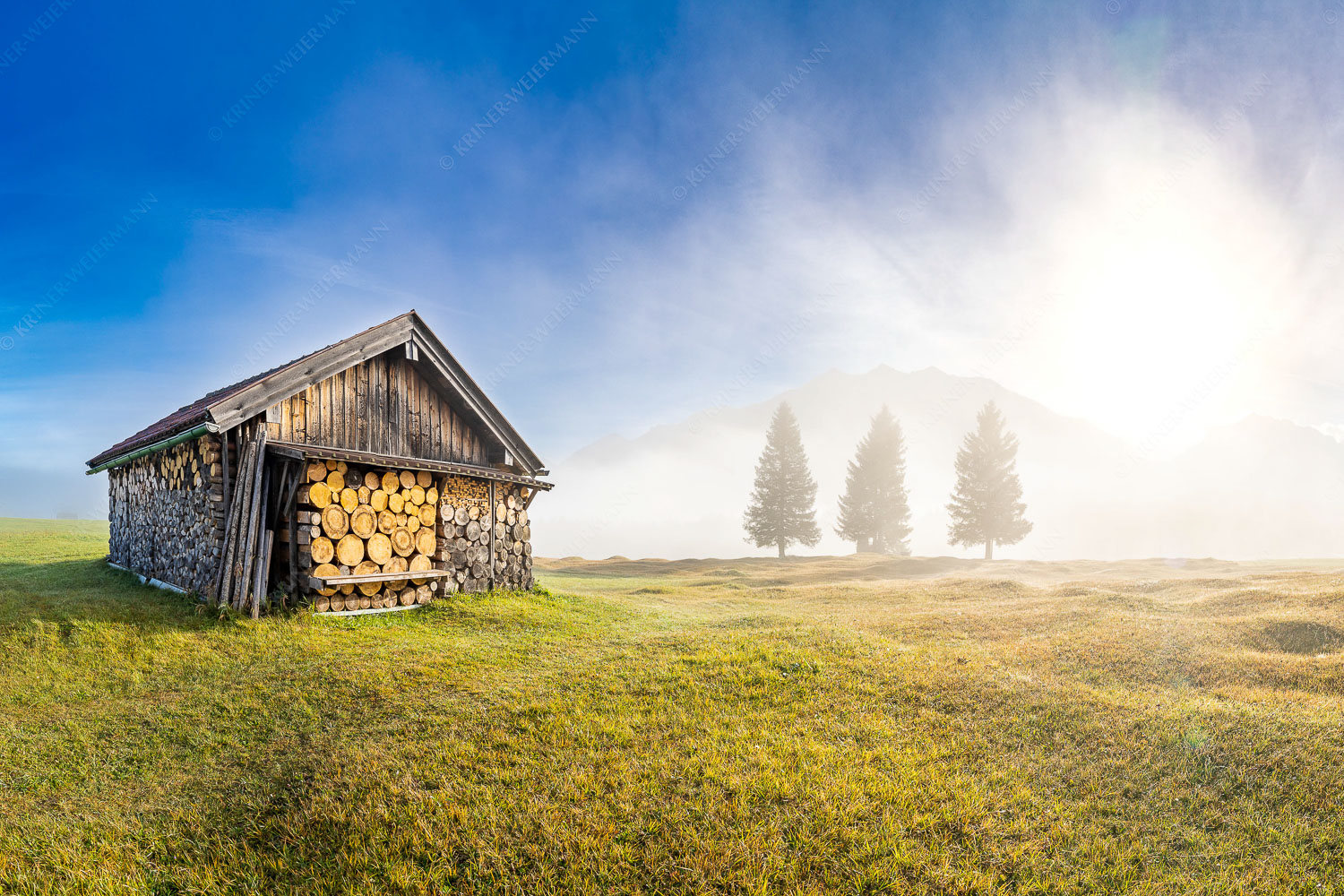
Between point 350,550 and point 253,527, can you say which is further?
point 350,550

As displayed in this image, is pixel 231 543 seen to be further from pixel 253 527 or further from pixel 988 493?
pixel 988 493

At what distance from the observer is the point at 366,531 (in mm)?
11250

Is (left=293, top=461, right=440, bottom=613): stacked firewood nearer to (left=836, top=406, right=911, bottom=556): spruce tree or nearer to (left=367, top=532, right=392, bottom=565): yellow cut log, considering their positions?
(left=367, top=532, right=392, bottom=565): yellow cut log

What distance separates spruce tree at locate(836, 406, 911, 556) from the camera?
153 ft

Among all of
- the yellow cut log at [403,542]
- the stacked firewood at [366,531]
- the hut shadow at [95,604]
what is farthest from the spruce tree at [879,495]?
the hut shadow at [95,604]

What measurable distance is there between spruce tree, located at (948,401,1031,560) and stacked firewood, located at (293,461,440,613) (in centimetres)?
4084

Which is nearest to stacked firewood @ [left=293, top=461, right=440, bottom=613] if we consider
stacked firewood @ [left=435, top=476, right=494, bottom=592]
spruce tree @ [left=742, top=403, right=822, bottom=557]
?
stacked firewood @ [left=435, top=476, right=494, bottom=592]

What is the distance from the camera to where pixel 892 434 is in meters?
47.6

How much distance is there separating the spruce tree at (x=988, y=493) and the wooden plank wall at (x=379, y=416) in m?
39.8

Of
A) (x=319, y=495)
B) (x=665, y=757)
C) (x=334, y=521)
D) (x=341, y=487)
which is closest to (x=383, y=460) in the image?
(x=341, y=487)

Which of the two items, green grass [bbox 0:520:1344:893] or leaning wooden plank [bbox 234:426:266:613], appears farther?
leaning wooden plank [bbox 234:426:266:613]

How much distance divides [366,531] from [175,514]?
205 inches

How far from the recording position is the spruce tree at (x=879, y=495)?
153 feet

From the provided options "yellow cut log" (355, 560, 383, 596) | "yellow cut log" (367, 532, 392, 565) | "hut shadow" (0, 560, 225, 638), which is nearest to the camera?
"hut shadow" (0, 560, 225, 638)
